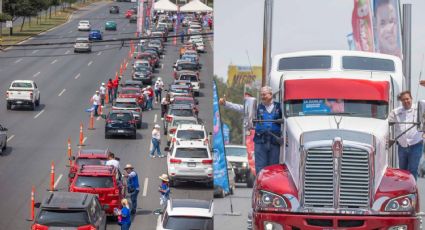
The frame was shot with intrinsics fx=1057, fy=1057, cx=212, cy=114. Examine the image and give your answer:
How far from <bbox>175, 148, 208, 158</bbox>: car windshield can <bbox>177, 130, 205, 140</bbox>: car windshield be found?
2.96 m

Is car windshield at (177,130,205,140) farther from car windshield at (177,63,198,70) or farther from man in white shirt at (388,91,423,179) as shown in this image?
man in white shirt at (388,91,423,179)

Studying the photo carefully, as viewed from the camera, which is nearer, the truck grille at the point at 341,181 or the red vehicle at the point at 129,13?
the truck grille at the point at 341,181

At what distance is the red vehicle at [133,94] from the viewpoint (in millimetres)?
59562

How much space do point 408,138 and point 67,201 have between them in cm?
1565

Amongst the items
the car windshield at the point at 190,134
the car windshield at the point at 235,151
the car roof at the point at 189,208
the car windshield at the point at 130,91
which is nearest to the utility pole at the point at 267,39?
the car windshield at the point at 235,151

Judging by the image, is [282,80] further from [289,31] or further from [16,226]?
[16,226]

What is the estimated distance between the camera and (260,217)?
38.5 feet

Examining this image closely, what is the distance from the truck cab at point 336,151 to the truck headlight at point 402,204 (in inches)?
0.4

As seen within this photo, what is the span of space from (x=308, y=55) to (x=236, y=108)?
1.30 meters

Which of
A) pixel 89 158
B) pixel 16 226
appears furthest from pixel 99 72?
pixel 16 226

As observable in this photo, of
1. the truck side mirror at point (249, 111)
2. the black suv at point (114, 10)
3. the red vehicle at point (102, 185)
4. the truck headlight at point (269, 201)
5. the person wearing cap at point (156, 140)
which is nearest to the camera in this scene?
the truck headlight at point (269, 201)

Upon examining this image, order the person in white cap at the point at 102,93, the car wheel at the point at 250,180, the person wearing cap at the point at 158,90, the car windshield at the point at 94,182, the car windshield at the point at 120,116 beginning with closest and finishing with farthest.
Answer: the car wheel at the point at 250,180, the car windshield at the point at 94,182, the car windshield at the point at 120,116, the person in white cap at the point at 102,93, the person wearing cap at the point at 158,90

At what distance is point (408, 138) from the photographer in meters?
11.9

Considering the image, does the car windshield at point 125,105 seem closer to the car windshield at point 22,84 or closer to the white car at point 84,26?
the car windshield at point 22,84
